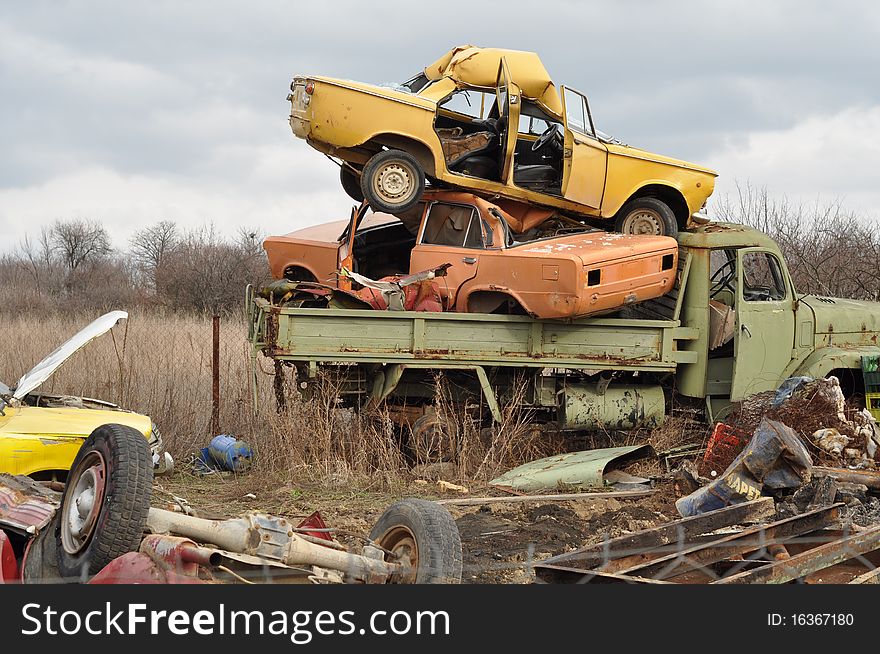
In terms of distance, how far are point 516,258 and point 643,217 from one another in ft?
7.30

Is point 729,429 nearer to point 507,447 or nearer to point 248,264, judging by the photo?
point 507,447

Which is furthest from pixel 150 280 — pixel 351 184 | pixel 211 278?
pixel 351 184

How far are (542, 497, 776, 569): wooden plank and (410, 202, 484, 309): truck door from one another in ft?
12.4

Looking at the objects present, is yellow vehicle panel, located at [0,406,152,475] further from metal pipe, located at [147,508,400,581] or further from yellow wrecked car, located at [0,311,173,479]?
metal pipe, located at [147,508,400,581]

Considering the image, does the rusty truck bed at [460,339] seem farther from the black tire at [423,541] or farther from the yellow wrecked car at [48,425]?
the black tire at [423,541]

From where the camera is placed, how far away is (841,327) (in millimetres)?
10703

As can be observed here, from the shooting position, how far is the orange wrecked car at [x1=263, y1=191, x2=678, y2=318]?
9.35 m

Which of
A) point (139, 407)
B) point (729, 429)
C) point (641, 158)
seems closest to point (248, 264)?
point (139, 407)

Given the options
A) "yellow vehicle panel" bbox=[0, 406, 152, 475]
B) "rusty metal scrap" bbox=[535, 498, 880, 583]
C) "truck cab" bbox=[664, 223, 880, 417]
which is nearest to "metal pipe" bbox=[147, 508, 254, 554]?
"rusty metal scrap" bbox=[535, 498, 880, 583]

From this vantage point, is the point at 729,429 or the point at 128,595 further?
the point at 729,429

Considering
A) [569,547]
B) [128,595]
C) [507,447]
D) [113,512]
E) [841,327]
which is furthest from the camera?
[841,327]

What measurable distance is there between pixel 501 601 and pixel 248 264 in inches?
1002

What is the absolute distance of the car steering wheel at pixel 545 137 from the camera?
435 inches

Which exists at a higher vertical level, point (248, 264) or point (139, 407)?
point (248, 264)
